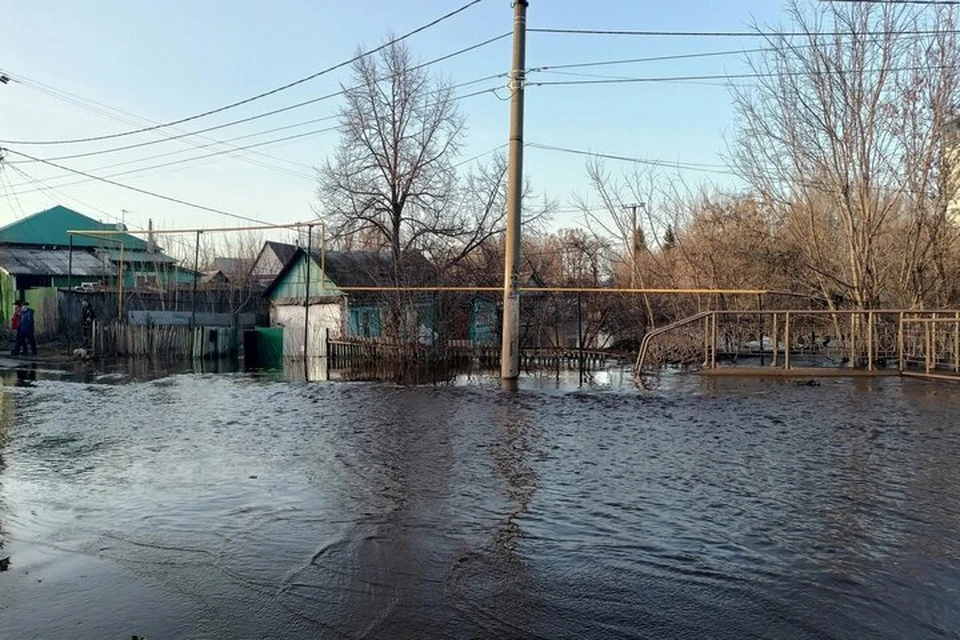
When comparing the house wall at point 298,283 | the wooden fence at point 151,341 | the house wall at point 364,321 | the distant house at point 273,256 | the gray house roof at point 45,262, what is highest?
the distant house at point 273,256

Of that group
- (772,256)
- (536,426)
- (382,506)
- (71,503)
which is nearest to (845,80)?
(772,256)

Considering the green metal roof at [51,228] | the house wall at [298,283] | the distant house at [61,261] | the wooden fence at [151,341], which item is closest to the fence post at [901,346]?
the wooden fence at [151,341]

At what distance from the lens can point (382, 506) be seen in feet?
17.7

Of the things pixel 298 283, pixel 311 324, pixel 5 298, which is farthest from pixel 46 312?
pixel 311 324

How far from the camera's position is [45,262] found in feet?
135

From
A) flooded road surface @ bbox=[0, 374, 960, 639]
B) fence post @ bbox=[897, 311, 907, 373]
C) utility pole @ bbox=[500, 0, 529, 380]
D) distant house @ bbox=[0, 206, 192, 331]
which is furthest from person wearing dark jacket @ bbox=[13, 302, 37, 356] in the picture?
fence post @ bbox=[897, 311, 907, 373]

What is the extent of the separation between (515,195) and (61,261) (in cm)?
3772

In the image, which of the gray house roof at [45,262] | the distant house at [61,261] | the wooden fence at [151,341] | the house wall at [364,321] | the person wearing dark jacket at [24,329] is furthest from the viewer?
the gray house roof at [45,262]

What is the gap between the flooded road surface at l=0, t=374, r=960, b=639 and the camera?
3.48m

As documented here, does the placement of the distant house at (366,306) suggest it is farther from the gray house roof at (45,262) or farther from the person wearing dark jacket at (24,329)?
the gray house roof at (45,262)

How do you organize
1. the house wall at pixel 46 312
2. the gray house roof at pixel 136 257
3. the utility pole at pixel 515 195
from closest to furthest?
the utility pole at pixel 515 195, the house wall at pixel 46 312, the gray house roof at pixel 136 257

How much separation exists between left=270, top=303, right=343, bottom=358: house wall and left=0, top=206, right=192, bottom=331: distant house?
510cm

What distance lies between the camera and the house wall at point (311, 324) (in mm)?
23641

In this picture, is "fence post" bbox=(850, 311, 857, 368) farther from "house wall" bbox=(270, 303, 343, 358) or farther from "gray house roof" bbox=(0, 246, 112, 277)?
"gray house roof" bbox=(0, 246, 112, 277)
